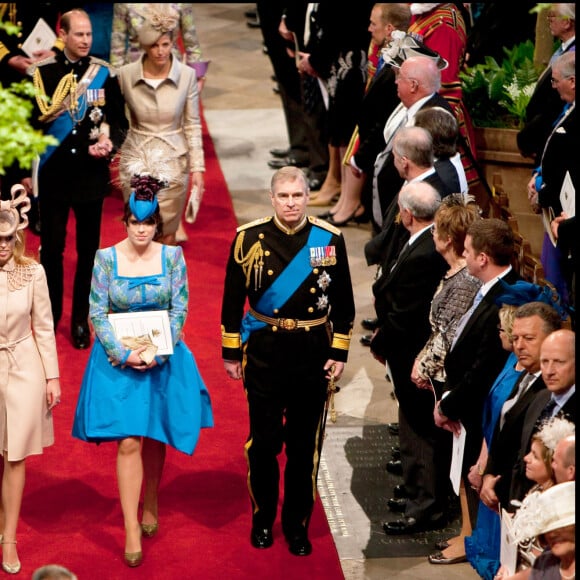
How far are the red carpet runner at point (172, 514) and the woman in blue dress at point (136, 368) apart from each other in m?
0.22

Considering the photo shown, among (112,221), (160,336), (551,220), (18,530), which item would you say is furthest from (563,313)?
(112,221)

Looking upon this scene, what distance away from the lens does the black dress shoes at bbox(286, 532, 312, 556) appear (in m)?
6.18

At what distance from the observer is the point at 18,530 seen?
249 inches

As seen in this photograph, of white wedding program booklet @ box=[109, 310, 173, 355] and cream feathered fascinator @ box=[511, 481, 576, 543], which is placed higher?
cream feathered fascinator @ box=[511, 481, 576, 543]

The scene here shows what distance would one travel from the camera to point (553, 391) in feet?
15.5

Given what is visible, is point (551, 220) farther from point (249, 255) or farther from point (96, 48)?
point (96, 48)

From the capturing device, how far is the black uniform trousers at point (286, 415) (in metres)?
5.90

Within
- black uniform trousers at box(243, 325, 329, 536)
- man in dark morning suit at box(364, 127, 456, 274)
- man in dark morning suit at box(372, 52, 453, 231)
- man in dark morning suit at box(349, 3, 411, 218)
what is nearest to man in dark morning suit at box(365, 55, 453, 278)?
man in dark morning suit at box(372, 52, 453, 231)

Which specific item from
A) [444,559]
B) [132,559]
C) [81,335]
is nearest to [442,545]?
[444,559]

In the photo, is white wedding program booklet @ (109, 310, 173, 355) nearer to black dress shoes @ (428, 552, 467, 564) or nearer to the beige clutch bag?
the beige clutch bag

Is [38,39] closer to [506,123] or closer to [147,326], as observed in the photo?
[506,123]

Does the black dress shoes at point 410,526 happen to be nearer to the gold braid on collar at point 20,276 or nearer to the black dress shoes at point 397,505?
the black dress shoes at point 397,505

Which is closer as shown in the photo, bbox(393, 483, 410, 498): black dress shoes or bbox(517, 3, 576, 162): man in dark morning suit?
bbox(393, 483, 410, 498): black dress shoes

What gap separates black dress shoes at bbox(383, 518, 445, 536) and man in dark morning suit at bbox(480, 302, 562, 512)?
4.18 feet
